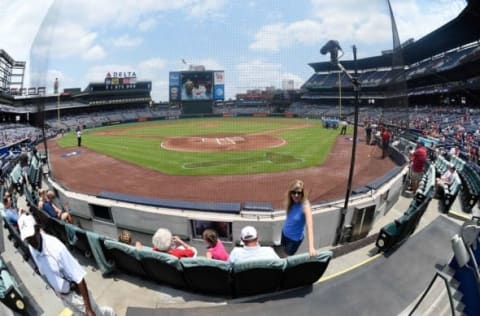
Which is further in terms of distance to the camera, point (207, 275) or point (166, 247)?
point (166, 247)

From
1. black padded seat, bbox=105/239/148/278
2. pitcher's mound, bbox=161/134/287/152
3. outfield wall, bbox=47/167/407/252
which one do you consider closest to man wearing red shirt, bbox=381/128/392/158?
outfield wall, bbox=47/167/407/252

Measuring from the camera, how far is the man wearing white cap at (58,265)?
2686 millimetres

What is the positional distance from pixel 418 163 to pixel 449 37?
38527 mm

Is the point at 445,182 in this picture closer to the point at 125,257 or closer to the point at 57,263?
the point at 125,257

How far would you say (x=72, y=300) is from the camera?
299 cm

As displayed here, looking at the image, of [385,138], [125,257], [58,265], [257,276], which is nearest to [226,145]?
[385,138]

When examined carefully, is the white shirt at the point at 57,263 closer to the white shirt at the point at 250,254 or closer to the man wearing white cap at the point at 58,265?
the man wearing white cap at the point at 58,265

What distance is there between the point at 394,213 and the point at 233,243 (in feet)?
19.2

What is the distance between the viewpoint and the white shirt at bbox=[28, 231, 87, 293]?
8.98ft

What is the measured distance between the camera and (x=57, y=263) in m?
2.78

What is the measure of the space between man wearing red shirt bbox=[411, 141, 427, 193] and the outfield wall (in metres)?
2.48

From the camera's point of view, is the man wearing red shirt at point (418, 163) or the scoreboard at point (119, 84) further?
the scoreboard at point (119, 84)

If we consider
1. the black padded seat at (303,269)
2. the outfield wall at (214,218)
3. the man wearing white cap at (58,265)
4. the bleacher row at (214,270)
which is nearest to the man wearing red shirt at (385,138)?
the outfield wall at (214,218)

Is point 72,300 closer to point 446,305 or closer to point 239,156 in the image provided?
point 446,305
